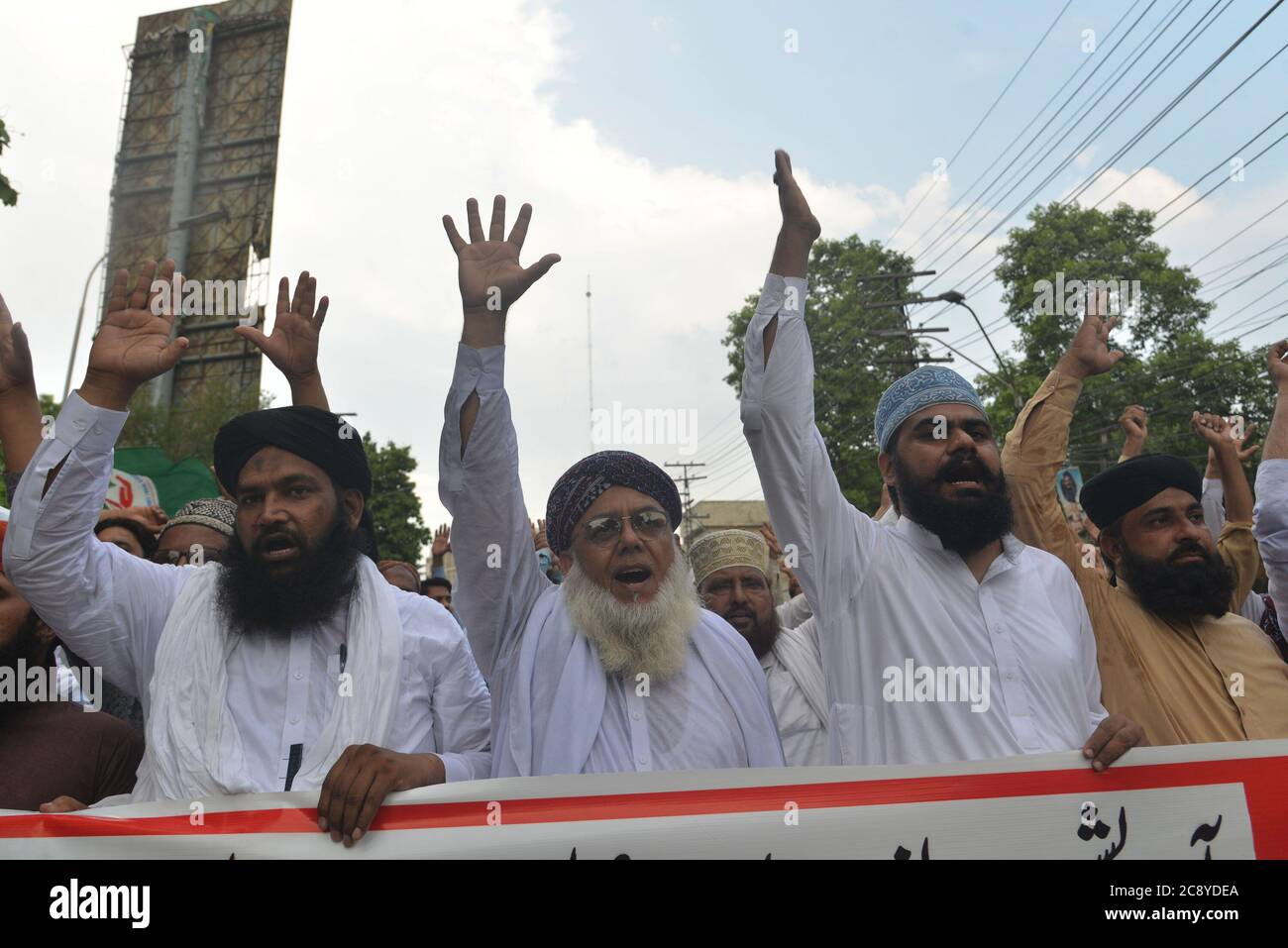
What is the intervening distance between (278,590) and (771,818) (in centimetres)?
136

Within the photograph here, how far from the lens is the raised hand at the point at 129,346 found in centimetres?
262

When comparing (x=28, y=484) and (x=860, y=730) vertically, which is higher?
(x=28, y=484)

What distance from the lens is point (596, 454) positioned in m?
3.18

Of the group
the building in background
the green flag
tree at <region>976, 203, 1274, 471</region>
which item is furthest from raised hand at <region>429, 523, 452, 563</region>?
the building in background

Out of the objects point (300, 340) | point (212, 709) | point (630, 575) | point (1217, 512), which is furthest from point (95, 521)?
point (1217, 512)

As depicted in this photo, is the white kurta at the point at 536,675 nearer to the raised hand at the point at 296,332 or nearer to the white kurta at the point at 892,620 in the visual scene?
the white kurta at the point at 892,620

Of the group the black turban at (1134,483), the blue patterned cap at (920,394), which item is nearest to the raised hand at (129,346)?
the blue patterned cap at (920,394)

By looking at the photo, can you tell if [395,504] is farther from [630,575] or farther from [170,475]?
[630,575]

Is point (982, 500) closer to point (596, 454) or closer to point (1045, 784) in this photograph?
point (1045, 784)

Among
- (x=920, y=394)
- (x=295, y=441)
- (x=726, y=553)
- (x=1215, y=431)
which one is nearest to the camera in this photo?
(x=295, y=441)

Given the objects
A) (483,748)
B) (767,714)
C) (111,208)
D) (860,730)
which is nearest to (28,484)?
(483,748)

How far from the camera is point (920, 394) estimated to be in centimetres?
305
